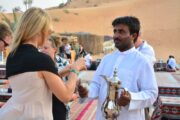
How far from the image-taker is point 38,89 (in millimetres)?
2049

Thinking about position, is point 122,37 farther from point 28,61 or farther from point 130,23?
point 28,61

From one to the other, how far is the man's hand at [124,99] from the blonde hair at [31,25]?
64cm

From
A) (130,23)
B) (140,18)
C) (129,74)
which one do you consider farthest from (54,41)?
(140,18)

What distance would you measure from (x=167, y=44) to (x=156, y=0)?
22.7 m

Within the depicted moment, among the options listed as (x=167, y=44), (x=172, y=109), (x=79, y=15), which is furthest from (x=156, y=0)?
(x=172, y=109)

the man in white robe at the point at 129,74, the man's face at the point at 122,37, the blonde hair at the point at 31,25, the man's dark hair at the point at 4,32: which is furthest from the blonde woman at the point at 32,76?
the man's dark hair at the point at 4,32

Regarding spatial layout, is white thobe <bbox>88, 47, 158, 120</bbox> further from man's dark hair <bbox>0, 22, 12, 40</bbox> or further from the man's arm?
man's dark hair <bbox>0, 22, 12, 40</bbox>

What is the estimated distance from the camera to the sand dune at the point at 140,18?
1689 inches

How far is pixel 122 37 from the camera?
2562 millimetres

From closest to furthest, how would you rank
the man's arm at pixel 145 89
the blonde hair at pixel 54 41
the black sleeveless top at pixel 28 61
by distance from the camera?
the black sleeveless top at pixel 28 61 → the man's arm at pixel 145 89 → the blonde hair at pixel 54 41

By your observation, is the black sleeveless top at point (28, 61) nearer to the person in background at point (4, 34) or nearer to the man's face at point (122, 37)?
the man's face at point (122, 37)

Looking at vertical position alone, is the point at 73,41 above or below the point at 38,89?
below

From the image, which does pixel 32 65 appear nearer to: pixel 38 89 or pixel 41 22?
pixel 38 89

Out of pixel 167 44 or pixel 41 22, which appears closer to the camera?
pixel 41 22
